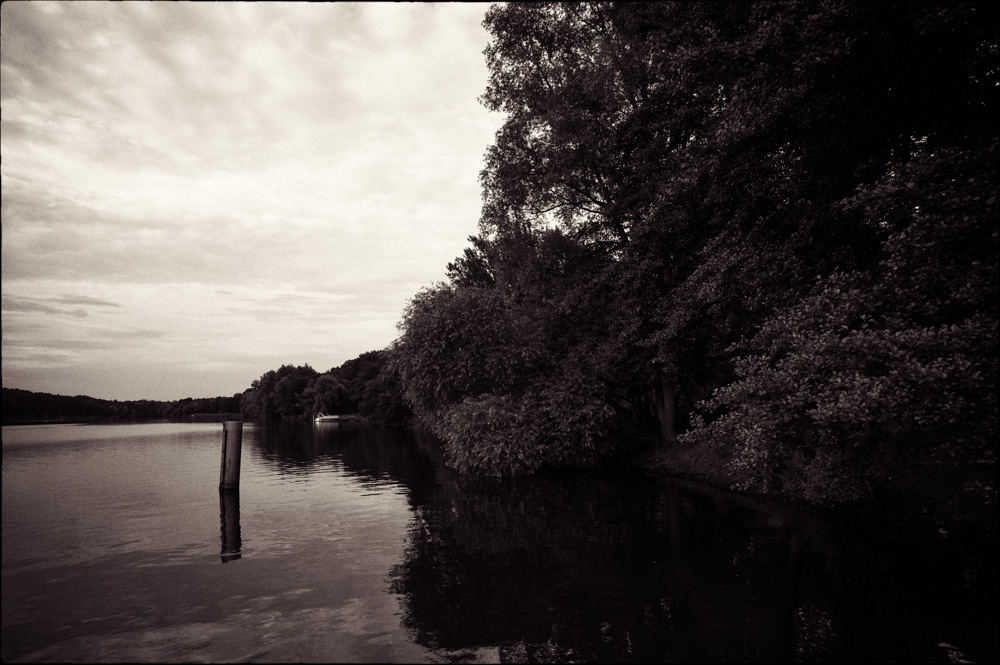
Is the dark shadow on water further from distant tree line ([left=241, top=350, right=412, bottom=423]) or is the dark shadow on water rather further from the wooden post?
distant tree line ([left=241, top=350, right=412, bottom=423])

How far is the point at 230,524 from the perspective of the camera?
590 inches

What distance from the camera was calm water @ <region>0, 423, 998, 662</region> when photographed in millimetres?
7449


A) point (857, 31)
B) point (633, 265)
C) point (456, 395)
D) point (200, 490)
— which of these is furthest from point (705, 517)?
point (200, 490)

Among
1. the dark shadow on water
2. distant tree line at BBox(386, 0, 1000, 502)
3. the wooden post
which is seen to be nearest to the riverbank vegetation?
distant tree line at BBox(386, 0, 1000, 502)

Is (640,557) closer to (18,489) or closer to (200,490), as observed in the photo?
(200,490)

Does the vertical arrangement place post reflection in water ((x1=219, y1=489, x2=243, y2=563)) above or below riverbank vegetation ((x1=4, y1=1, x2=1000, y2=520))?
below

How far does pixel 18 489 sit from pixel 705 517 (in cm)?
2508

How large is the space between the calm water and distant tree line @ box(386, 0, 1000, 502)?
8.69 feet

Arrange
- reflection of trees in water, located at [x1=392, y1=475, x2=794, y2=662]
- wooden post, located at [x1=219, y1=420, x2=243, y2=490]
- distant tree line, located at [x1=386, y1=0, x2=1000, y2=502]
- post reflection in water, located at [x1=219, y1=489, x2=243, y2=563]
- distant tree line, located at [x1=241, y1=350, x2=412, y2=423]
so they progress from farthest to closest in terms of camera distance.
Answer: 1. distant tree line, located at [x1=241, y1=350, x2=412, y2=423]
2. wooden post, located at [x1=219, y1=420, x2=243, y2=490]
3. post reflection in water, located at [x1=219, y1=489, x2=243, y2=563]
4. distant tree line, located at [x1=386, y1=0, x2=1000, y2=502]
5. reflection of trees in water, located at [x1=392, y1=475, x2=794, y2=662]

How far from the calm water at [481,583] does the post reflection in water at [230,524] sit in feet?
0.33

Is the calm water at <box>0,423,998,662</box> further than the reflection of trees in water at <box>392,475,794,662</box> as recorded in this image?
No

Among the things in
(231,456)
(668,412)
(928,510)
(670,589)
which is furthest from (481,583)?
(668,412)

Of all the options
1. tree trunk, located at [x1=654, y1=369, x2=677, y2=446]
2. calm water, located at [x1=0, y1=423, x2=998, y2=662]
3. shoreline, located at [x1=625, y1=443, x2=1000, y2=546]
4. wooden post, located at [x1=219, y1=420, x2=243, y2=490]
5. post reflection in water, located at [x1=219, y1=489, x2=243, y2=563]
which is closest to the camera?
calm water, located at [x1=0, y1=423, x2=998, y2=662]

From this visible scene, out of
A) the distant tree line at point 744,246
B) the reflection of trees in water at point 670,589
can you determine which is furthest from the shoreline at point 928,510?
the reflection of trees in water at point 670,589
